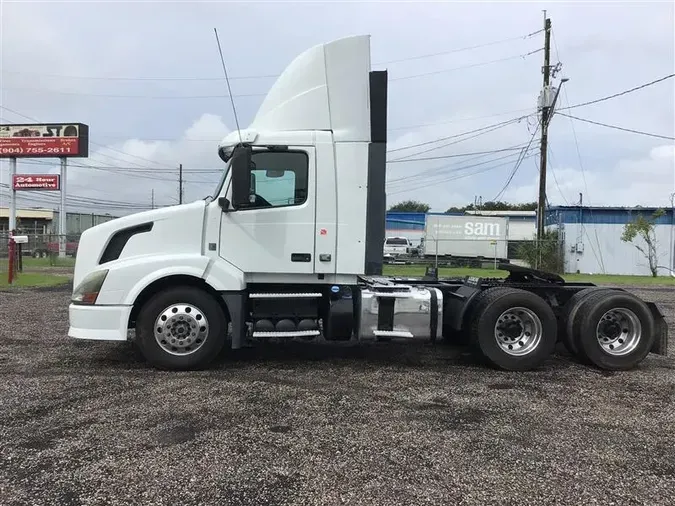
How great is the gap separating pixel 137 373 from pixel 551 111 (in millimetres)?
24567

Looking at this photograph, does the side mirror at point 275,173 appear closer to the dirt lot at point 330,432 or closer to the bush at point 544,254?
the dirt lot at point 330,432

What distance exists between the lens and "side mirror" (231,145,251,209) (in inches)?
250

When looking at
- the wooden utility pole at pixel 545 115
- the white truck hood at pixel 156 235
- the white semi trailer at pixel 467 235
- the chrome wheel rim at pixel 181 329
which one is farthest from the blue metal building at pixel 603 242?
the chrome wheel rim at pixel 181 329

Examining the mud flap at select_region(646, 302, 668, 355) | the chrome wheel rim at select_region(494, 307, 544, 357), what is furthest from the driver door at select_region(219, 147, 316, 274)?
the mud flap at select_region(646, 302, 668, 355)

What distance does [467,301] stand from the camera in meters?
7.10

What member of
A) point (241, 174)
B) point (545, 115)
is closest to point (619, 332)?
point (241, 174)

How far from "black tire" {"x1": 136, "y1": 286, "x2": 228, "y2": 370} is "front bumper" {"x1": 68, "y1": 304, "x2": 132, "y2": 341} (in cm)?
18

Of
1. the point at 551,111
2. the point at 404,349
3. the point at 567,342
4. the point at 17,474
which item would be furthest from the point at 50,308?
the point at 551,111

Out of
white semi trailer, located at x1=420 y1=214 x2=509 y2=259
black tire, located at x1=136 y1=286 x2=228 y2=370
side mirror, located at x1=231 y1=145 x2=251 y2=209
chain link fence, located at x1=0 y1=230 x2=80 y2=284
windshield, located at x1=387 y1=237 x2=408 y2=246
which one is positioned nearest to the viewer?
side mirror, located at x1=231 y1=145 x2=251 y2=209

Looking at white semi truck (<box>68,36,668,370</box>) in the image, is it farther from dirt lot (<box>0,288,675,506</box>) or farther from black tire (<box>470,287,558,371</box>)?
dirt lot (<box>0,288,675,506</box>)

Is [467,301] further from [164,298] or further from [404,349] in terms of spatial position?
[164,298]

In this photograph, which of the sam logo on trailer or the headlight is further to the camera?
the sam logo on trailer

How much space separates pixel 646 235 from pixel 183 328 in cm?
3141

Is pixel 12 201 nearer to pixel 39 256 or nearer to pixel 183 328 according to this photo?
pixel 39 256
